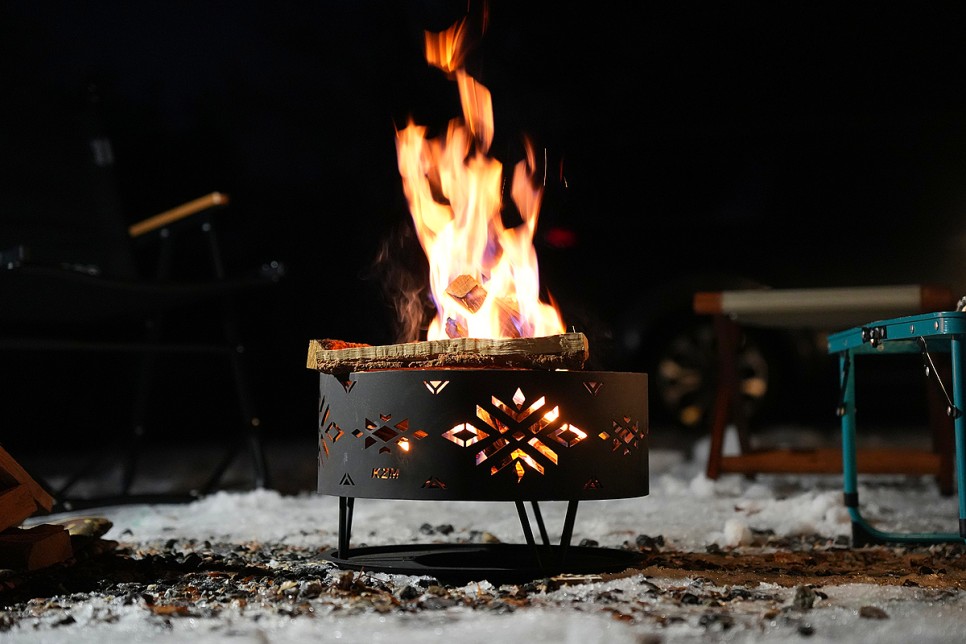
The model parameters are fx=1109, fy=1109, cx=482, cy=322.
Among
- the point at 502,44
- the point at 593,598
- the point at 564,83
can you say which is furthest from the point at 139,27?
the point at 593,598

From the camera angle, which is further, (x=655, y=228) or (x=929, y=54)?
(x=929, y=54)

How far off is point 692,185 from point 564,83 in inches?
92.8

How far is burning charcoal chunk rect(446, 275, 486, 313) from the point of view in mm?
2439

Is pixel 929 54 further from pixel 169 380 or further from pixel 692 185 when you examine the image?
pixel 169 380

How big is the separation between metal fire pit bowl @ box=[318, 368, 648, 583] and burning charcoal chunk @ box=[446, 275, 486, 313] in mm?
353

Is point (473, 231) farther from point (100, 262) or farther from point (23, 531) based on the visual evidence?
point (100, 262)

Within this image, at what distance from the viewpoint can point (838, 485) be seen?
4078 millimetres

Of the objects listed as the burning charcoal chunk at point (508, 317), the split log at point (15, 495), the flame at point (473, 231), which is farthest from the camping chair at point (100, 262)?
the burning charcoal chunk at point (508, 317)

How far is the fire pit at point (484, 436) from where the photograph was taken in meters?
2.11

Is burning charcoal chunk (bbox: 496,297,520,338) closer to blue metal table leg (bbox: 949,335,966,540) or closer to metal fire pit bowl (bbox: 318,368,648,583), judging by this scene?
metal fire pit bowl (bbox: 318,368,648,583)

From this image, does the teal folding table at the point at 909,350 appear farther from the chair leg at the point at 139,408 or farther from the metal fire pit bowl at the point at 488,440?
the chair leg at the point at 139,408

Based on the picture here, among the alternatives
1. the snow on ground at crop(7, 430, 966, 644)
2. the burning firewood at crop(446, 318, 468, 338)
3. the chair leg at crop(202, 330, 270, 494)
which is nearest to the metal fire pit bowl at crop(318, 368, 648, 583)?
the snow on ground at crop(7, 430, 966, 644)

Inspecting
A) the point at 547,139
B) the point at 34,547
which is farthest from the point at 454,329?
the point at 547,139

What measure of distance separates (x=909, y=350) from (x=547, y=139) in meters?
3.17
